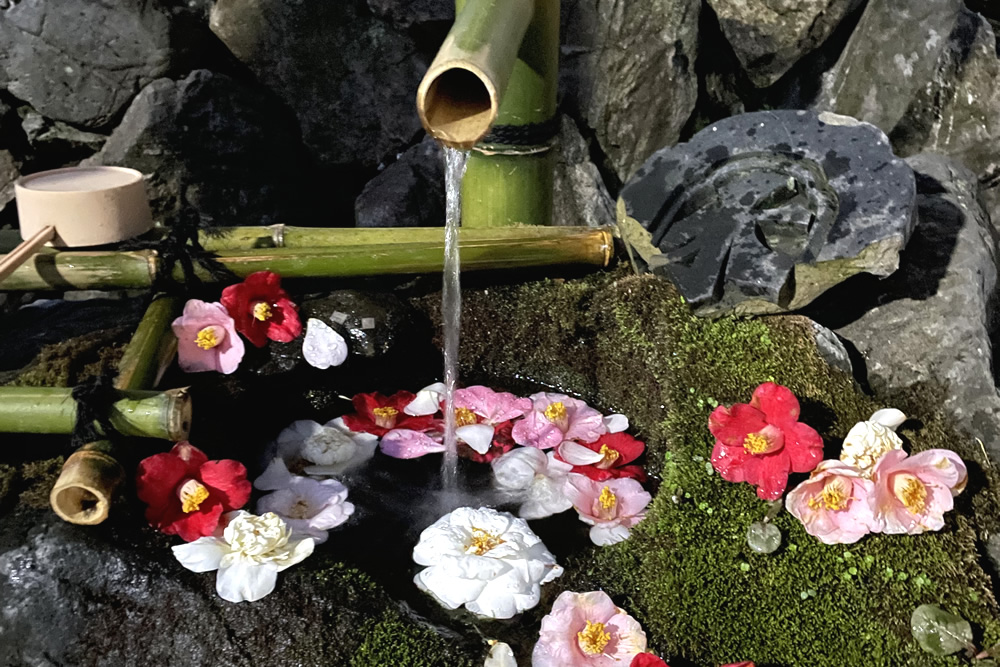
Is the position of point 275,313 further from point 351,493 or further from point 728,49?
point 728,49

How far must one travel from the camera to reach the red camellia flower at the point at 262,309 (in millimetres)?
2689

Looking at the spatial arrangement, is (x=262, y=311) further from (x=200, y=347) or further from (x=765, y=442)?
(x=765, y=442)

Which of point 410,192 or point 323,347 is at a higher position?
point 323,347

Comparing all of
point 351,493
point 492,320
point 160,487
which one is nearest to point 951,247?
point 492,320

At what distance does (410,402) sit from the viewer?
279 centimetres

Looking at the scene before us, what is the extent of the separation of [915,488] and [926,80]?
300cm

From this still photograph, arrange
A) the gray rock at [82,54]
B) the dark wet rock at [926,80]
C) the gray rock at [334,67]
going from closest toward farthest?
the gray rock at [82,54] → the dark wet rock at [926,80] → the gray rock at [334,67]

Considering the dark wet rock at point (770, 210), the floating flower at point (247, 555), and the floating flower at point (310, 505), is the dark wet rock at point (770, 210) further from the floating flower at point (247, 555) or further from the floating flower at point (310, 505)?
the floating flower at point (247, 555)

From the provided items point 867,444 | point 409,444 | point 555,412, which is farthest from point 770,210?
point 409,444

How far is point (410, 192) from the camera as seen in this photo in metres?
4.58

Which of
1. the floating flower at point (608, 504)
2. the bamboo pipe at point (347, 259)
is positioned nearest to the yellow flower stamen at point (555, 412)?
the floating flower at point (608, 504)

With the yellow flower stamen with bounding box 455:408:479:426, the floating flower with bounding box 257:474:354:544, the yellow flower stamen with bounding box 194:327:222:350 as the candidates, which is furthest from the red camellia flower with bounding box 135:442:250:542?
the yellow flower stamen with bounding box 455:408:479:426

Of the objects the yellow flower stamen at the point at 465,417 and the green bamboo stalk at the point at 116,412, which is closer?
the green bamboo stalk at the point at 116,412

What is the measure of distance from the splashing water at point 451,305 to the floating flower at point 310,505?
34cm
